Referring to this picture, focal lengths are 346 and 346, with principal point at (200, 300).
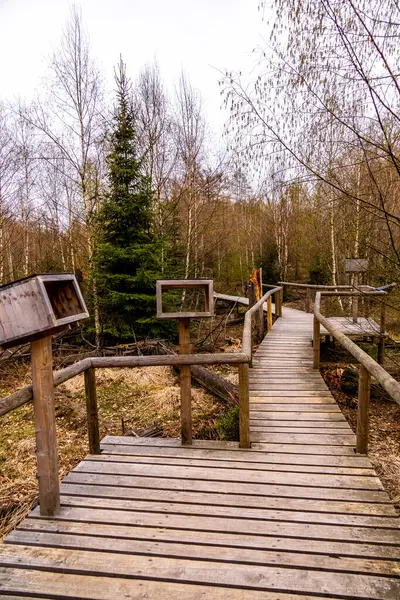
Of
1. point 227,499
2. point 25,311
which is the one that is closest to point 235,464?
point 227,499

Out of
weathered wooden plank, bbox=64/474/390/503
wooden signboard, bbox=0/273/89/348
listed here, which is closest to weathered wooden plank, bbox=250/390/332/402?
weathered wooden plank, bbox=64/474/390/503

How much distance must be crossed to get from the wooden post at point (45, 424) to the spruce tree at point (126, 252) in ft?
25.7

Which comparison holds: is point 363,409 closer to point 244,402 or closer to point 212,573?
point 244,402

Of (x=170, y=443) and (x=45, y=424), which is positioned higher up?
(x=45, y=424)

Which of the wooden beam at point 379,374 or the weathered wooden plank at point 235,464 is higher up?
the wooden beam at point 379,374

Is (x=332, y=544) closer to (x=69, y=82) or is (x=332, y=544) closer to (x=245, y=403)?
(x=245, y=403)

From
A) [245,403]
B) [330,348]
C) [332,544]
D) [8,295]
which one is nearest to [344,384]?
[330,348]

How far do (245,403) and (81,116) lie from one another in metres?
12.6

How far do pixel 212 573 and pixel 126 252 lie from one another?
9.19 meters

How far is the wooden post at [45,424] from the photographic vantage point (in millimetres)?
2375

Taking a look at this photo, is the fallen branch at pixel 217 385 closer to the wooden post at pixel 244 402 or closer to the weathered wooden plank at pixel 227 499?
the wooden post at pixel 244 402

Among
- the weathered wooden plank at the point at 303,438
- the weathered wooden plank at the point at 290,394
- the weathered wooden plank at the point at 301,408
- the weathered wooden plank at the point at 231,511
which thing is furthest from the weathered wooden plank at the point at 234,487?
the weathered wooden plank at the point at 290,394

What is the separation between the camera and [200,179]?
15.4m

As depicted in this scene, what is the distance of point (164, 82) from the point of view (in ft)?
52.4
